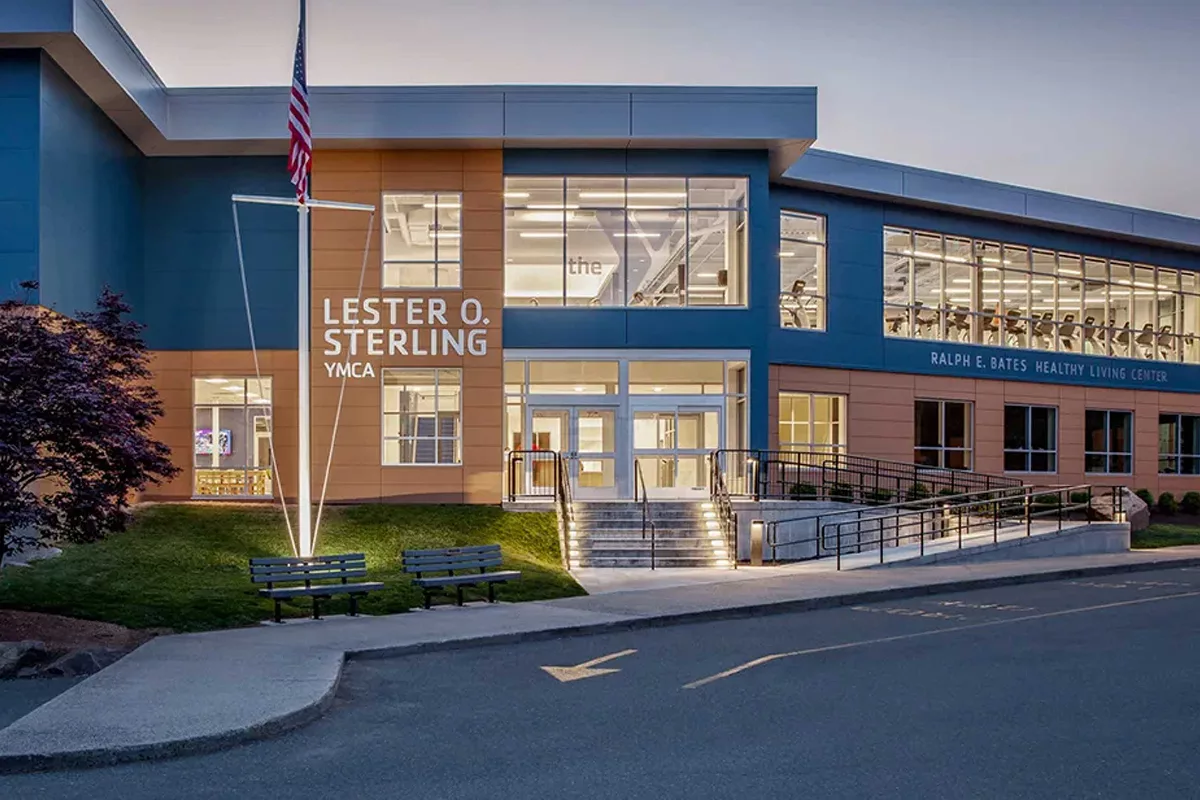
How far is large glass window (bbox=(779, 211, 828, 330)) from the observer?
30781 mm

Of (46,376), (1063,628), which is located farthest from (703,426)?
(46,376)

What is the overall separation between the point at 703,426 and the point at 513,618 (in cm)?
1295

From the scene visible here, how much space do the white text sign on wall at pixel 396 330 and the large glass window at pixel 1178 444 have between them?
23.2 m

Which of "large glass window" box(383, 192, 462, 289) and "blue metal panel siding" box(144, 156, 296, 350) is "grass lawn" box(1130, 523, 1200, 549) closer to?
"large glass window" box(383, 192, 462, 289)

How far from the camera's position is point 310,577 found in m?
16.3

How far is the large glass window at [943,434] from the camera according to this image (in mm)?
32938

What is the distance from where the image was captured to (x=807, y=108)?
26.8 m

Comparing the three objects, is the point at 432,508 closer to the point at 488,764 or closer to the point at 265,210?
the point at 265,210

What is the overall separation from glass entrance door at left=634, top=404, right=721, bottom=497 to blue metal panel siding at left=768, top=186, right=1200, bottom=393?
2501mm

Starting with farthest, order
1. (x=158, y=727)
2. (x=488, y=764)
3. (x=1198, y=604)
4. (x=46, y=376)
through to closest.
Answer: (x=1198, y=604) < (x=46, y=376) < (x=158, y=727) < (x=488, y=764)

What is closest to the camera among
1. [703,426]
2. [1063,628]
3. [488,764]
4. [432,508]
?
[488,764]

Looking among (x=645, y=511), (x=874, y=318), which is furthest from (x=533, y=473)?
(x=874, y=318)

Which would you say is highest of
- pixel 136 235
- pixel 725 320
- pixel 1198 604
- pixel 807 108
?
pixel 807 108

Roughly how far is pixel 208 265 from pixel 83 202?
13.4ft
